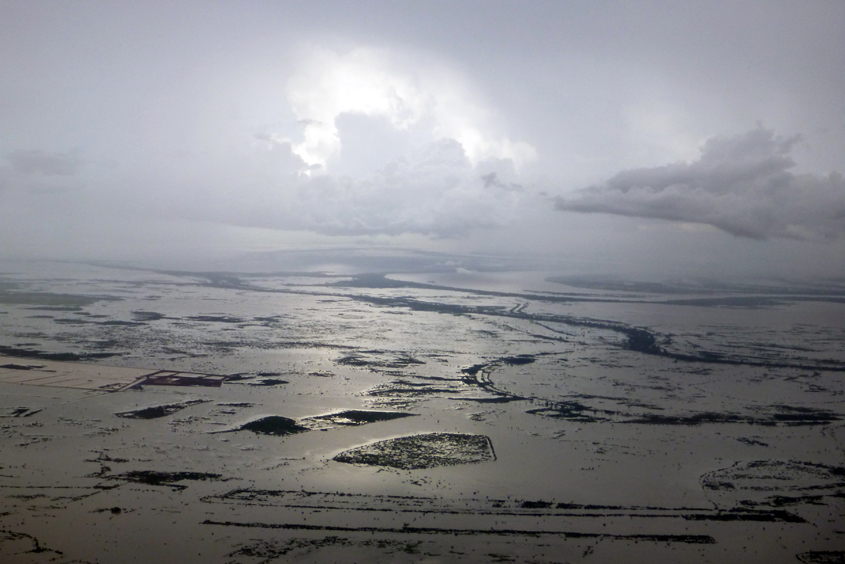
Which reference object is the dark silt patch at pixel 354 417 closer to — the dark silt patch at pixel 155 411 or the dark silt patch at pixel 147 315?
the dark silt patch at pixel 155 411

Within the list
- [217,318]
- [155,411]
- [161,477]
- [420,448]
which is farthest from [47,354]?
[420,448]

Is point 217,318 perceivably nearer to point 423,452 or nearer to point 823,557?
point 423,452

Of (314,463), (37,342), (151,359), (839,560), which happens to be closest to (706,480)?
(839,560)

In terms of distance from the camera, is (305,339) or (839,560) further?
(305,339)

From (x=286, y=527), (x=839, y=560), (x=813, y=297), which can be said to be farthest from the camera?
(x=813, y=297)

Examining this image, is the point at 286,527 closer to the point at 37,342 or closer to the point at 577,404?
the point at 577,404

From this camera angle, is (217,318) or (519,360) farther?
(217,318)
